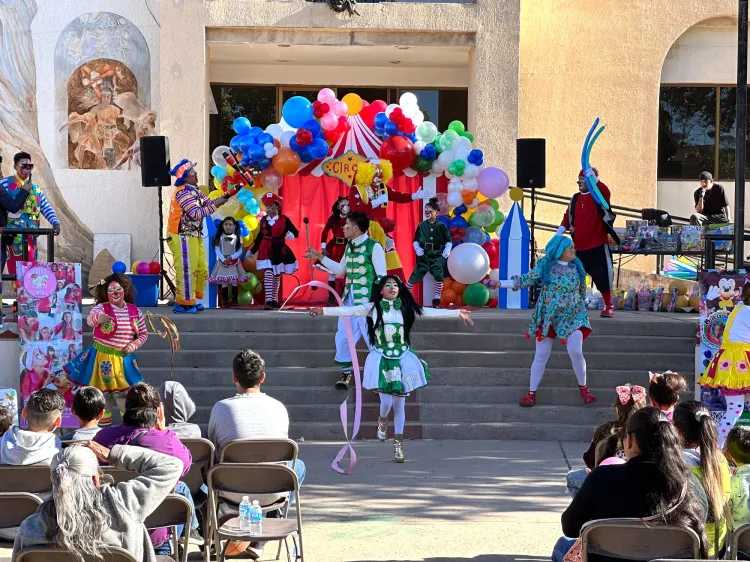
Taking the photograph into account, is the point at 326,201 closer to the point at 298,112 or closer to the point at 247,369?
the point at 298,112

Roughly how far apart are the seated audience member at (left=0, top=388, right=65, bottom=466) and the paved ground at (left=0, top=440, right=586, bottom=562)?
3.16 feet

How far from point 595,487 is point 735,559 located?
0.65 metres

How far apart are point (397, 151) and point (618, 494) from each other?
9.27 metres

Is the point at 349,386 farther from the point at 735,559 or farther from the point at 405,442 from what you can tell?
the point at 735,559

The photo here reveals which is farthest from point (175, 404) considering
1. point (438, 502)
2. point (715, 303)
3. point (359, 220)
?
point (715, 303)

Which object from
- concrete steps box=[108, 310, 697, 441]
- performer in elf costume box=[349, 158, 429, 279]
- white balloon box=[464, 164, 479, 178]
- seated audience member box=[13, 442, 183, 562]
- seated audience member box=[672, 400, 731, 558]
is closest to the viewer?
seated audience member box=[13, 442, 183, 562]

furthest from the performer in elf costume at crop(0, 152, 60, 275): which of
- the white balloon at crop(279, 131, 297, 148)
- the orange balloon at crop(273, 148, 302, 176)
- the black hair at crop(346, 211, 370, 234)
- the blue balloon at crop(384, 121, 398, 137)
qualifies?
the blue balloon at crop(384, 121, 398, 137)

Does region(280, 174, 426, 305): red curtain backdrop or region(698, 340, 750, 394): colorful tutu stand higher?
region(280, 174, 426, 305): red curtain backdrop

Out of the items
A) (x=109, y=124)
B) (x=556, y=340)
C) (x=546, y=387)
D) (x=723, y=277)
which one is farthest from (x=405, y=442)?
Answer: (x=109, y=124)

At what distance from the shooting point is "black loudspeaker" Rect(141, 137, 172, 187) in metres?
13.2

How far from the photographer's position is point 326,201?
46.0 ft

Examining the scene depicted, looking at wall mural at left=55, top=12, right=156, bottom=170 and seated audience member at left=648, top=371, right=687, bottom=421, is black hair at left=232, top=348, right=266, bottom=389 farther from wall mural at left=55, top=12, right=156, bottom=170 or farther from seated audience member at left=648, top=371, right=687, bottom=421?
wall mural at left=55, top=12, right=156, bottom=170

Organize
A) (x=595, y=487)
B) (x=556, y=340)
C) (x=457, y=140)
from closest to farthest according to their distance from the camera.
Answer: (x=595, y=487)
(x=556, y=340)
(x=457, y=140)

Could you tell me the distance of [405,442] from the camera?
964cm
